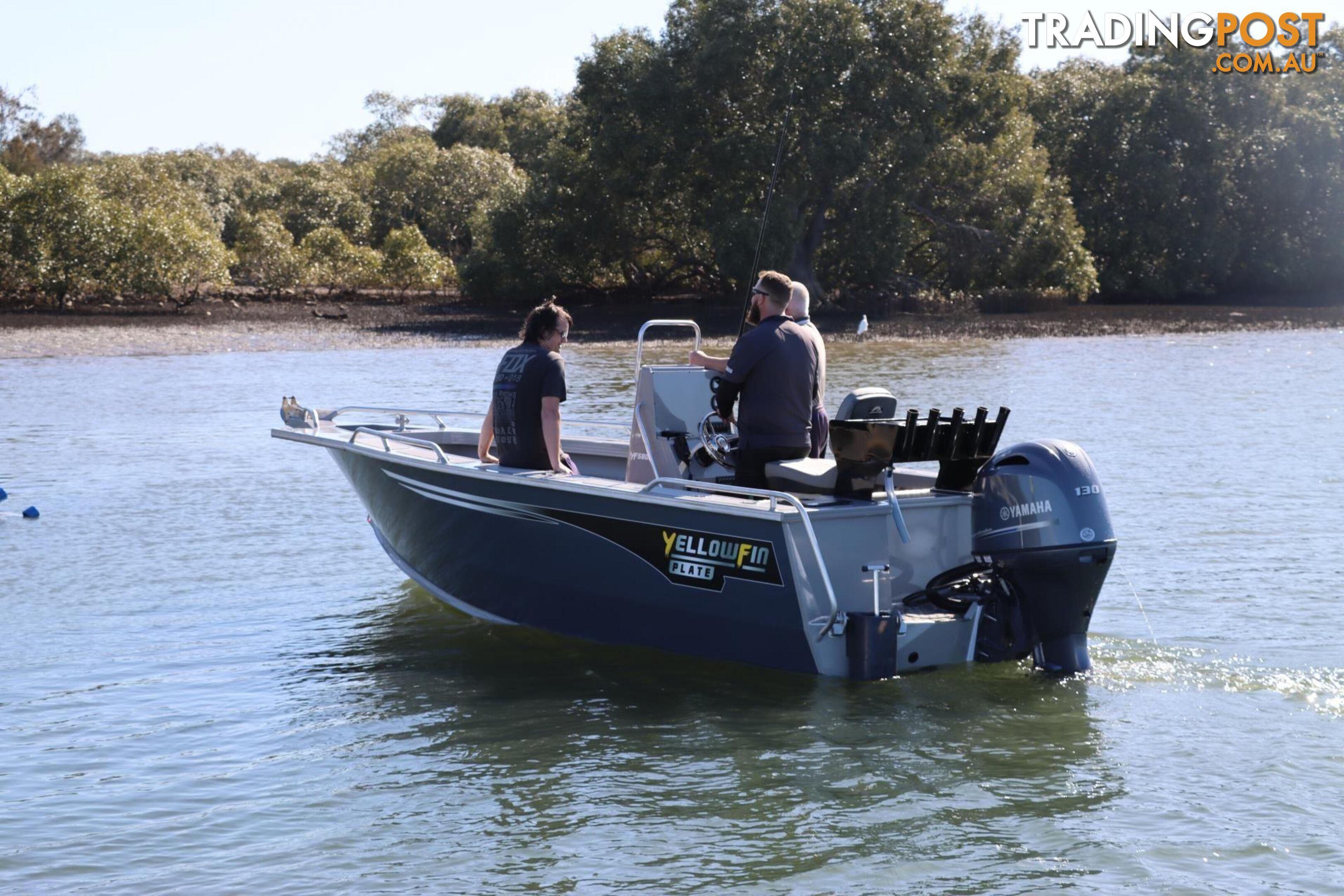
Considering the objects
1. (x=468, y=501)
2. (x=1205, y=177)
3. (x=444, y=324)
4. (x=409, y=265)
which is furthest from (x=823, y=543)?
(x=1205, y=177)

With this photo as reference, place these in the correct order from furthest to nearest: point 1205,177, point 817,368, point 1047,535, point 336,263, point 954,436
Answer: point 1205,177, point 336,263, point 817,368, point 954,436, point 1047,535

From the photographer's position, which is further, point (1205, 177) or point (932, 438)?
point (1205, 177)

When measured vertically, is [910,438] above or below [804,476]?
above

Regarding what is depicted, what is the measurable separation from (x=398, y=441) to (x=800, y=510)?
3.65 metres

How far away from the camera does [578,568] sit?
7312 mm

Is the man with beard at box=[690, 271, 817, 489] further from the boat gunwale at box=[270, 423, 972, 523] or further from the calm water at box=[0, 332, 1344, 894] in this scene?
the calm water at box=[0, 332, 1344, 894]

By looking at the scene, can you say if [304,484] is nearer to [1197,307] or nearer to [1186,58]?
[1197,307]

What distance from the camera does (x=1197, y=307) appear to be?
47438 millimetres

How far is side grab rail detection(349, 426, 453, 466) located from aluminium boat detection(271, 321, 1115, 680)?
0.49ft

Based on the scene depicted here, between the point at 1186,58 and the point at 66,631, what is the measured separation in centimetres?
5013

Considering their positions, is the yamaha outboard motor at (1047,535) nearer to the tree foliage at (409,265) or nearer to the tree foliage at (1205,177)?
the tree foliage at (409,265)

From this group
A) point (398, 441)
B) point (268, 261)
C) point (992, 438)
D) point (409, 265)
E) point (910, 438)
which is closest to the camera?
point (910, 438)

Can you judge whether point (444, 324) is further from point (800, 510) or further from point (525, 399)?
point (800, 510)

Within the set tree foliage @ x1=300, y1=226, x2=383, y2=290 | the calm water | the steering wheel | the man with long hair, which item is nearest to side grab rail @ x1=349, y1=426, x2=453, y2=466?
the man with long hair
